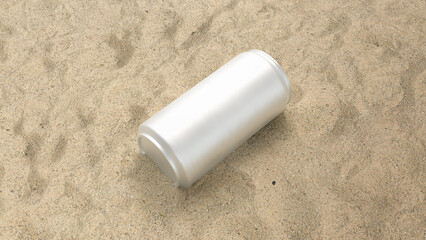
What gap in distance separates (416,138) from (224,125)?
39.6 inches

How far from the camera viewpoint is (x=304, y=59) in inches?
96.1

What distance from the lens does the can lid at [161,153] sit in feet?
5.82

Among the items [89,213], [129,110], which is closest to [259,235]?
[89,213]

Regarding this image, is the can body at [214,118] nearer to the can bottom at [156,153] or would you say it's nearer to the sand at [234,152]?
the can bottom at [156,153]

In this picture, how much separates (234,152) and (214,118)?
31 centimetres

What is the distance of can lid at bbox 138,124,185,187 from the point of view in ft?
5.82

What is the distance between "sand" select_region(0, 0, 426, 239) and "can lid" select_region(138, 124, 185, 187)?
9cm

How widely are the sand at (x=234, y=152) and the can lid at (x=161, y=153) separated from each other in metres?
0.09

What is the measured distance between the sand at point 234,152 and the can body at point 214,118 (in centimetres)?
17

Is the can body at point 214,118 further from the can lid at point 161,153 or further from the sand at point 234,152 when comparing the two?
the sand at point 234,152

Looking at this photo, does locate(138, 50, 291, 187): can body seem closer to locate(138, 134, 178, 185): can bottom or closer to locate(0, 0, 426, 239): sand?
locate(138, 134, 178, 185): can bottom

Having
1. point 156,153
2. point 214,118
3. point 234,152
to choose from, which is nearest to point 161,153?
point 156,153

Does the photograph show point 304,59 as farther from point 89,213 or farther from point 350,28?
point 89,213

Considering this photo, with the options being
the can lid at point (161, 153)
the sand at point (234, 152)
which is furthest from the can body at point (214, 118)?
the sand at point (234, 152)
